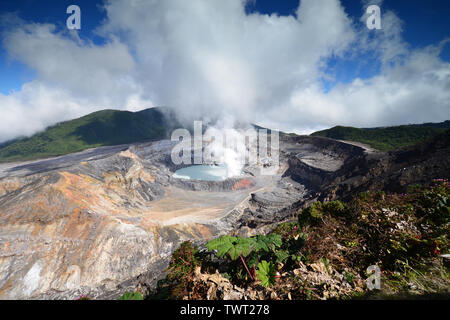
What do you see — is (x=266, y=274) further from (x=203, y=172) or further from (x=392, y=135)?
(x=392, y=135)

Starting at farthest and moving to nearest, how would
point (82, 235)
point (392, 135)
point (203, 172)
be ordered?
point (392, 135)
point (203, 172)
point (82, 235)

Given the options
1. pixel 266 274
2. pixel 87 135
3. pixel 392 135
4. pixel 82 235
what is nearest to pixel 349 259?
pixel 266 274

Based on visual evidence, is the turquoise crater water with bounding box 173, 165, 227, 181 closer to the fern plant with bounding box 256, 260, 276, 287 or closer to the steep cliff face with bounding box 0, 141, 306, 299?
the steep cliff face with bounding box 0, 141, 306, 299

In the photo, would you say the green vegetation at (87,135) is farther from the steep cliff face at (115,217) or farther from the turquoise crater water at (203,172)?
the steep cliff face at (115,217)

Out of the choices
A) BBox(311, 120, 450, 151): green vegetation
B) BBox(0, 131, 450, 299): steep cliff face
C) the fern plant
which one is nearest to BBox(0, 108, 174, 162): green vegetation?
BBox(0, 131, 450, 299): steep cliff face

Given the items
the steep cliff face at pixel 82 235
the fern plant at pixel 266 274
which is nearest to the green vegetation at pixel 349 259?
the fern plant at pixel 266 274

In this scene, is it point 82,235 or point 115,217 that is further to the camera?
point 115,217
